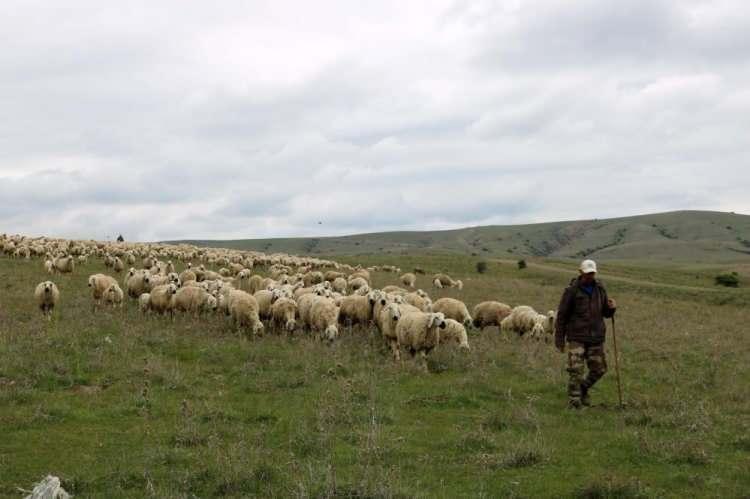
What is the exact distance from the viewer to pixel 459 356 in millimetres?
14742

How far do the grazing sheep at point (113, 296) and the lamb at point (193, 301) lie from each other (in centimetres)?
241

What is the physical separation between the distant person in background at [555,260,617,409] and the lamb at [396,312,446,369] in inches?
128

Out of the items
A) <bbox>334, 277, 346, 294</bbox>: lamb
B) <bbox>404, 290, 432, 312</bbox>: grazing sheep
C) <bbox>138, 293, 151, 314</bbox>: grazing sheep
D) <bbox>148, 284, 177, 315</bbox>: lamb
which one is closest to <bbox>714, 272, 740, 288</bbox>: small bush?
<bbox>334, 277, 346, 294</bbox>: lamb

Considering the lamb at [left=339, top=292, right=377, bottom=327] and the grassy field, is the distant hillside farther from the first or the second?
the grassy field

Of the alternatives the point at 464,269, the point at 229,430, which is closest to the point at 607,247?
the point at 464,269

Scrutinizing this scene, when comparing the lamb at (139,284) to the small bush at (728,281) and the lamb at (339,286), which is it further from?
the small bush at (728,281)

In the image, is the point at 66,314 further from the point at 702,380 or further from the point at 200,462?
the point at 702,380

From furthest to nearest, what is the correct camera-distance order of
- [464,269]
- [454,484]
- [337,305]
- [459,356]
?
[464,269], [337,305], [459,356], [454,484]

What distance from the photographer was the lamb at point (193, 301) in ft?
61.5

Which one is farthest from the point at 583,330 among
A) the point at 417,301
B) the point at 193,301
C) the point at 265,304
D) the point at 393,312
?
the point at 193,301

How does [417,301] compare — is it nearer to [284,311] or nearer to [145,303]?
[284,311]

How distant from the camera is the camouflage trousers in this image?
11.2m

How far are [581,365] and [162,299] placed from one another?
491 inches

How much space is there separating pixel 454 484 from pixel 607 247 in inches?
5886
